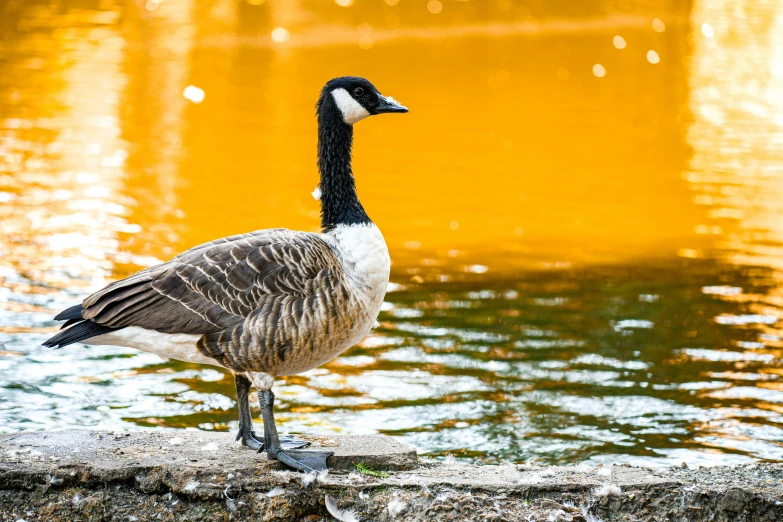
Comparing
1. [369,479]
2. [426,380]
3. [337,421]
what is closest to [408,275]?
[426,380]

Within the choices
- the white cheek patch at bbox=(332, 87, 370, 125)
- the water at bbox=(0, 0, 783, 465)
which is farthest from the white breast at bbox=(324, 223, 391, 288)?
the water at bbox=(0, 0, 783, 465)

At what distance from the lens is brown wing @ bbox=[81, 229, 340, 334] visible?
4727 mm

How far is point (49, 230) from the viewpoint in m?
10.1

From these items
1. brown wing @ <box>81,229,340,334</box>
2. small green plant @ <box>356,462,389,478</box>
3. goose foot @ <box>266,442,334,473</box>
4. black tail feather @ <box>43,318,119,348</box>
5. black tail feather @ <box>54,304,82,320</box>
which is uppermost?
brown wing @ <box>81,229,340,334</box>

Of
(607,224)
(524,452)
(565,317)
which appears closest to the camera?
(524,452)

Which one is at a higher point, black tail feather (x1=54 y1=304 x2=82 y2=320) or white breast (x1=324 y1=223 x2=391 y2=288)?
white breast (x1=324 y1=223 x2=391 y2=288)

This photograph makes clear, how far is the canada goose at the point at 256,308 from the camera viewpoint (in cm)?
472

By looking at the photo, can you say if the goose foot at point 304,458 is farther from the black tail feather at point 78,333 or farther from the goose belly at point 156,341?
the black tail feather at point 78,333

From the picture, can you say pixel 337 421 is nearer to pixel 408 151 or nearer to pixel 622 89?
pixel 408 151

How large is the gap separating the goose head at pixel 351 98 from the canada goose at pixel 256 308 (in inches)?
25.6

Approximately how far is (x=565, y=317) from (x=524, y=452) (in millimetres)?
2546

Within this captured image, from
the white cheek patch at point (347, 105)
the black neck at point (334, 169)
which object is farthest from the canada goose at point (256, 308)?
the white cheek patch at point (347, 105)

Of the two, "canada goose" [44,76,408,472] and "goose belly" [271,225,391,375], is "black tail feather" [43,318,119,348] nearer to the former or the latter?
"canada goose" [44,76,408,472]

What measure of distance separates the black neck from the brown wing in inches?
13.9
